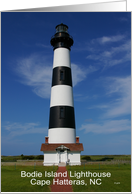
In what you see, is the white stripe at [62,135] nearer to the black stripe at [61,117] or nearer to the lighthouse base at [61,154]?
the black stripe at [61,117]

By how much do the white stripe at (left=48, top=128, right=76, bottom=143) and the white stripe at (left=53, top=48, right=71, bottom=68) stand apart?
366 inches

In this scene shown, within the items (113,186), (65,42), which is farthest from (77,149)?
(65,42)

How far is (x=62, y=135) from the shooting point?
2294cm

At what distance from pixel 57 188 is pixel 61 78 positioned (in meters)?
16.8

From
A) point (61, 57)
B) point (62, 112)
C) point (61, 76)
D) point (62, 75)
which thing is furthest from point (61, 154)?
point (61, 57)

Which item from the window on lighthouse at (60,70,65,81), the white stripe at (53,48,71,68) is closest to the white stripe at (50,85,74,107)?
the window on lighthouse at (60,70,65,81)

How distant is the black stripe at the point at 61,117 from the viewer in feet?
76.7

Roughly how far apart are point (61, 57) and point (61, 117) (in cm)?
878

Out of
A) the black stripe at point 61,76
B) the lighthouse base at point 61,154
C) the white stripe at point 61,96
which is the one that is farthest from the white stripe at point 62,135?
the black stripe at point 61,76

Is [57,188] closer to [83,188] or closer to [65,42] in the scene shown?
[83,188]

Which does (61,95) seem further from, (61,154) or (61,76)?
(61,154)

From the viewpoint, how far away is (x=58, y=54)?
2605cm

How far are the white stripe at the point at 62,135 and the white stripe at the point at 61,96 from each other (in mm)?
3476

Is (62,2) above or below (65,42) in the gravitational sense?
below
